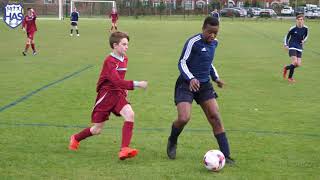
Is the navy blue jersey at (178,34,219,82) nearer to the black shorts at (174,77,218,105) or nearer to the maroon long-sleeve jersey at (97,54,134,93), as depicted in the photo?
the black shorts at (174,77,218,105)

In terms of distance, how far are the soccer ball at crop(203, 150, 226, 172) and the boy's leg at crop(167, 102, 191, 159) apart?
0.62m

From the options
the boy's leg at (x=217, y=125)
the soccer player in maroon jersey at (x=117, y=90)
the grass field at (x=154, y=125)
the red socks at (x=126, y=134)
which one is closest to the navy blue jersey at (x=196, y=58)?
the boy's leg at (x=217, y=125)

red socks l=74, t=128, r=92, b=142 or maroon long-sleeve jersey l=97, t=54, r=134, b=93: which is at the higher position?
maroon long-sleeve jersey l=97, t=54, r=134, b=93

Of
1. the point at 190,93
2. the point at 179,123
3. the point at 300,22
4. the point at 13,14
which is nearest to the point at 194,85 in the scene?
the point at 190,93

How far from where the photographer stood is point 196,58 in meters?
7.33

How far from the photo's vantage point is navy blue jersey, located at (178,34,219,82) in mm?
7277

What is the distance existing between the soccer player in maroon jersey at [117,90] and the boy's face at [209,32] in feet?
3.38

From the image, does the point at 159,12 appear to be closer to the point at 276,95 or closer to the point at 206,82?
the point at 276,95

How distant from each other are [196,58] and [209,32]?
389 mm

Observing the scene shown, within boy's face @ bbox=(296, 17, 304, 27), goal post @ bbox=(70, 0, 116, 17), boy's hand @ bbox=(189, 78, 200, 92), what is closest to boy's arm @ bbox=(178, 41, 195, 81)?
boy's hand @ bbox=(189, 78, 200, 92)

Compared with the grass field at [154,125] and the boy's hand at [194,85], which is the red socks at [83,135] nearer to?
the grass field at [154,125]

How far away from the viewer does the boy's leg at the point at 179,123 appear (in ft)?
24.0

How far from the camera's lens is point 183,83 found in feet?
24.3

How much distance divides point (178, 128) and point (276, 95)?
22.4 feet
